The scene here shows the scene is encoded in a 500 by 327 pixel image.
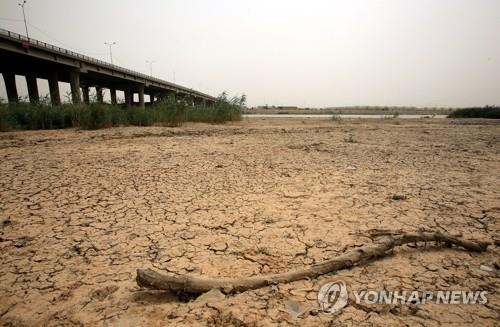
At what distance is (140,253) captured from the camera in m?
1.77

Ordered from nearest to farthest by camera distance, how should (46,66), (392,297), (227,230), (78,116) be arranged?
1. (392,297)
2. (227,230)
3. (78,116)
4. (46,66)

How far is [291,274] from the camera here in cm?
142

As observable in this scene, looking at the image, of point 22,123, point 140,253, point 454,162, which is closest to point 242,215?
point 140,253

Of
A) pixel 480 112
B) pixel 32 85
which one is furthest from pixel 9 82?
pixel 480 112

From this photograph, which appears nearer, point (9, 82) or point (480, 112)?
point (480, 112)

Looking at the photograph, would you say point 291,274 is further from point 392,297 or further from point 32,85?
point 32,85

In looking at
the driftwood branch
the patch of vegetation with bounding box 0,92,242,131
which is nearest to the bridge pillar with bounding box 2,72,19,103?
the patch of vegetation with bounding box 0,92,242,131

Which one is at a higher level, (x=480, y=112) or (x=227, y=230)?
(x=480, y=112)

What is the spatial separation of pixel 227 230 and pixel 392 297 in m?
1.14

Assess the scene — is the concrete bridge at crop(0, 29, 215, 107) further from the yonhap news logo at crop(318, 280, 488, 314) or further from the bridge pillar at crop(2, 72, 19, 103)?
the yonhap news logo at crop(318, 280, 488, 314)

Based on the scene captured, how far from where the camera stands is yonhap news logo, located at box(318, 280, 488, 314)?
127cm

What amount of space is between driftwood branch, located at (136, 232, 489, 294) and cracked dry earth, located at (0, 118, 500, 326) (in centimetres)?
4

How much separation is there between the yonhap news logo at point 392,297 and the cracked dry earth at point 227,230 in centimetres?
4

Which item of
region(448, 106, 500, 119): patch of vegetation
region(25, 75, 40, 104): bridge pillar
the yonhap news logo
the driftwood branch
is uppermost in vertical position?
region(25, 75, 40, 104): bridge pillar
